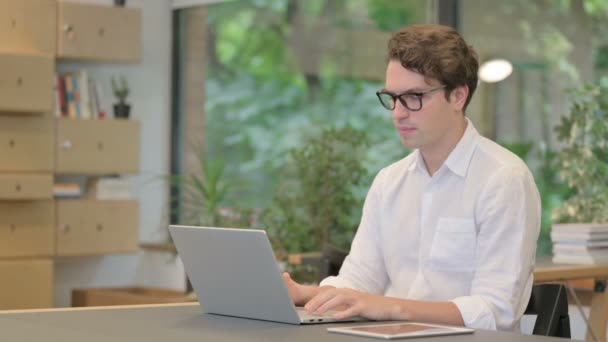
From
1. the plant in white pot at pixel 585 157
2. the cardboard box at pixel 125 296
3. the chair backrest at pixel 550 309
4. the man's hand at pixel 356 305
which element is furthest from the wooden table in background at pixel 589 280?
the cardboard box at pixel 125 296

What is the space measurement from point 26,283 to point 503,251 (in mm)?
4161

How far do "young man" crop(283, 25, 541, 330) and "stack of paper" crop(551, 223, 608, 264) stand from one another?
166cm

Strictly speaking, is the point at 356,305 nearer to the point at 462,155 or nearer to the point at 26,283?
the point at 462,155

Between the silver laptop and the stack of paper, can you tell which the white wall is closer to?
the stack of paper

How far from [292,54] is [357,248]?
12.5 feet

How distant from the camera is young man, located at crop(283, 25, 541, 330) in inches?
94.5

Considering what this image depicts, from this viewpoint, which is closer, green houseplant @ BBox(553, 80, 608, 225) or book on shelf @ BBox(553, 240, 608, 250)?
book on shelf @ BBox(553, 240, 608, 250)

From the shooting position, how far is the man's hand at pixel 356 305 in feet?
7.14

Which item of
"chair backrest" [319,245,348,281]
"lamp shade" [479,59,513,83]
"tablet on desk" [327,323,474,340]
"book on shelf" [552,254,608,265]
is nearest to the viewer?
"tablet on desk" [327,323,474,340]

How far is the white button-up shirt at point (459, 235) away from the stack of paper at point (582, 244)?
162 centimetres

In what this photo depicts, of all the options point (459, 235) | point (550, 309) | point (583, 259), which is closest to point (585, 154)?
point (583, 259)

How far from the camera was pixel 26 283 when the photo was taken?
6074 millimetres

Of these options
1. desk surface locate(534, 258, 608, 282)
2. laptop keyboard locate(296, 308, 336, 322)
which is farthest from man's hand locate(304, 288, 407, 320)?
desk surface locate(534, 258, 608, 282)

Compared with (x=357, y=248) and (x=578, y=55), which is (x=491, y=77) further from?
(x=357, y=248)
